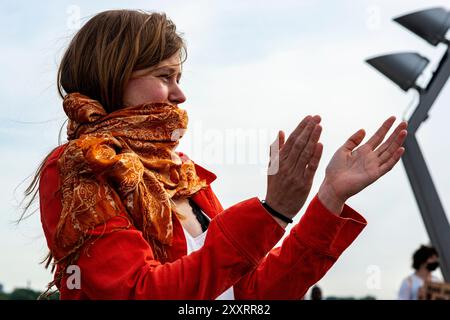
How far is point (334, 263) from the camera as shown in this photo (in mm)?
2549

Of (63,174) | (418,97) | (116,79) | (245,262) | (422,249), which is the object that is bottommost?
(422,249)

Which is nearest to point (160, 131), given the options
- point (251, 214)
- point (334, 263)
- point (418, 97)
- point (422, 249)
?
point (251, 214)

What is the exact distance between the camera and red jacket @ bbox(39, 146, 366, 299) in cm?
230

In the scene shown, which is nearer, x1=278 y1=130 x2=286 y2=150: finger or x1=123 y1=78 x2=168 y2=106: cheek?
x1=278 y1=130 x2=286 y2=150: finger

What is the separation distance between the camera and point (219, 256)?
2297 mm

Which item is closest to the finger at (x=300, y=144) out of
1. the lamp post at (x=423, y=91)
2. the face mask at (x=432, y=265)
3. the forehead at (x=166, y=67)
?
the forehead at (x=166, y=67)

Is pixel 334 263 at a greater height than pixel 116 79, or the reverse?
pixel 116 79

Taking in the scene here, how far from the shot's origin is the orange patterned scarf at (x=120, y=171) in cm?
245

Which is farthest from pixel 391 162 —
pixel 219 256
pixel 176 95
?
pixel 176 95

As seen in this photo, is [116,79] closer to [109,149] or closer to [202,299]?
[109,149]

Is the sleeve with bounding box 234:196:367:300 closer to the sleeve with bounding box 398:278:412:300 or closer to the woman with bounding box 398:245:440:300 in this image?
the sleeve with bounding box 398:278:412:300

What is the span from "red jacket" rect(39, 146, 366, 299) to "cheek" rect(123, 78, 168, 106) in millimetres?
301

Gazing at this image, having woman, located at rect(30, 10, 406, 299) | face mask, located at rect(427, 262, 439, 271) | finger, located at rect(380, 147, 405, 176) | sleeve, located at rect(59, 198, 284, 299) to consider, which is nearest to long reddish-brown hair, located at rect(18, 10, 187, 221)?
woman, located at rect(30, 10, 406, 299)

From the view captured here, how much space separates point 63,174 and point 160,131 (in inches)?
13.9
